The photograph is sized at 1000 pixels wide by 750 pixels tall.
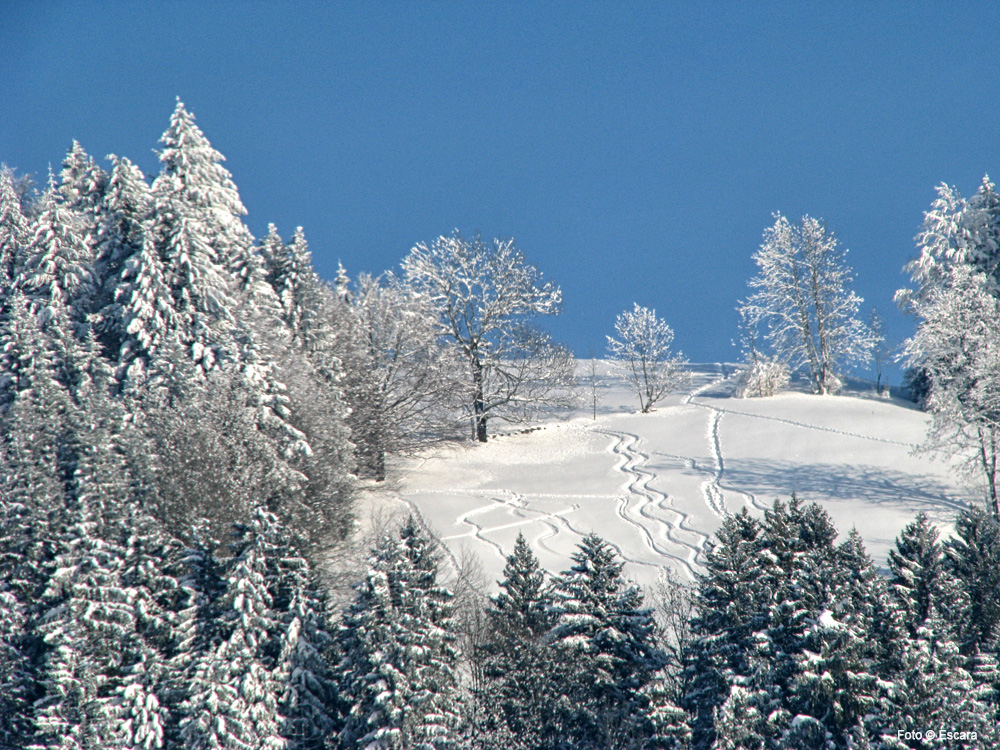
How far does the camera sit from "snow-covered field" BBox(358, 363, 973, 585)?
23672 millimetres

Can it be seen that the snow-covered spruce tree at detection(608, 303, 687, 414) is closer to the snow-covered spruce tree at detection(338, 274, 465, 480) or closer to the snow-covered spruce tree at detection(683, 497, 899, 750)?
the snow-covered spruce tree at detection(338, 274, 465, 480)

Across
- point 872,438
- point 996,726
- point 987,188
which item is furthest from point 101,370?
point 987,188

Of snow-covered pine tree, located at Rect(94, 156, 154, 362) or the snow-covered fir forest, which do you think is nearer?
the snow-covered fir forest

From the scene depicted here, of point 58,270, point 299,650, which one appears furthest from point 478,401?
point 299,650

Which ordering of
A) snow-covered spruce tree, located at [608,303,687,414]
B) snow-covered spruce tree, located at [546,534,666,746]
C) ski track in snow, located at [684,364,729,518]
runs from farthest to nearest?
snow-covered spruce tree, located at [608,303,687,414] < ski track in snow, located at [684,364,729,518] < snow-covered spruce tree, located at [546,534,666,746]

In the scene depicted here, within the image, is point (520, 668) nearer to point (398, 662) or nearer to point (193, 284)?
point (398, 662)

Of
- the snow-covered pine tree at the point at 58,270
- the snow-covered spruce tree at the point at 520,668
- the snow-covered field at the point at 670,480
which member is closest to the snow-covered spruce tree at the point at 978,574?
the snow-covered field at the point at 670,480

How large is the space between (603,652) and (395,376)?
830 inches

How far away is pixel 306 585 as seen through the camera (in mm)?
16531

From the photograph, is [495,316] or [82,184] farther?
[495,316]

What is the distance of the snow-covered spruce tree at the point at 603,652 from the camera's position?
579 inches

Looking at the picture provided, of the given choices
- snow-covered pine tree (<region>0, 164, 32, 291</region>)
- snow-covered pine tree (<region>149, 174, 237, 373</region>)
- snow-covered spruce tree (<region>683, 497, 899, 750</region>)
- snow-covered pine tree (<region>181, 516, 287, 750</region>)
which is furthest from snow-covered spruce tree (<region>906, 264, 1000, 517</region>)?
snow-covered pine tree (<region>0, 164, 32, 291</region>)

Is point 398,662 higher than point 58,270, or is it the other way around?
point 58,270

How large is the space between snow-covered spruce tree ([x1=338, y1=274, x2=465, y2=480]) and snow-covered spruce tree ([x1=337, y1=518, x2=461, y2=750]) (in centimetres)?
1347
